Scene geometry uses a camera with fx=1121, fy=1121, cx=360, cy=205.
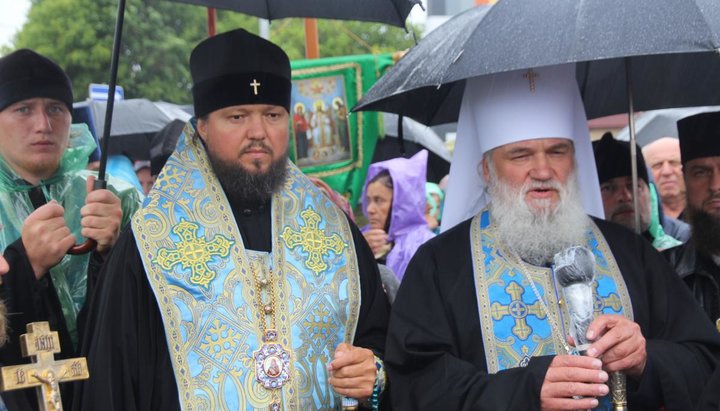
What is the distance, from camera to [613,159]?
21.0 ft

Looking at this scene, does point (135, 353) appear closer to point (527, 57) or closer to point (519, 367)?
point (519, 367)

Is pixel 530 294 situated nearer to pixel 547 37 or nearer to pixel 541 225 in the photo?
pixel 541 225

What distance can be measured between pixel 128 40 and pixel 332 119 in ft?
71.9

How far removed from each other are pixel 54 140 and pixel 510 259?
6.89 feet

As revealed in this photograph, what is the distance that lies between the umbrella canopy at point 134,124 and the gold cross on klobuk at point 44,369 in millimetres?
5598

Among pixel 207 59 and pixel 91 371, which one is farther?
pixel 207 59

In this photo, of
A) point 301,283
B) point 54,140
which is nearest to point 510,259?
point 301,283

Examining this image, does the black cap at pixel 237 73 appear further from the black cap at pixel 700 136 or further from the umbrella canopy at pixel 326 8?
the black cap at pixel 700 136

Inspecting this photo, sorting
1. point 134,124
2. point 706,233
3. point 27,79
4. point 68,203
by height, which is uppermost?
point 134,124

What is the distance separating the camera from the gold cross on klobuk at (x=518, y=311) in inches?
174

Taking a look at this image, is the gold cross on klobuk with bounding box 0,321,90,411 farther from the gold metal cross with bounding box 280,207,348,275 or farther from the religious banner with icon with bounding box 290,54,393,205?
the religious banner with icon with bounding box 290,54,393,205

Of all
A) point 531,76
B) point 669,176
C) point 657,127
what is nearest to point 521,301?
point 531,76

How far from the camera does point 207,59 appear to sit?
192 inches

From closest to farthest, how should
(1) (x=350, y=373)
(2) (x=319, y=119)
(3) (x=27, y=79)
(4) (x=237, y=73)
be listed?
(1) (x=350, y=373)
(4) (x=237, y=73)
(3) (x=27, y=79)
(2) (x=319, y=119)
